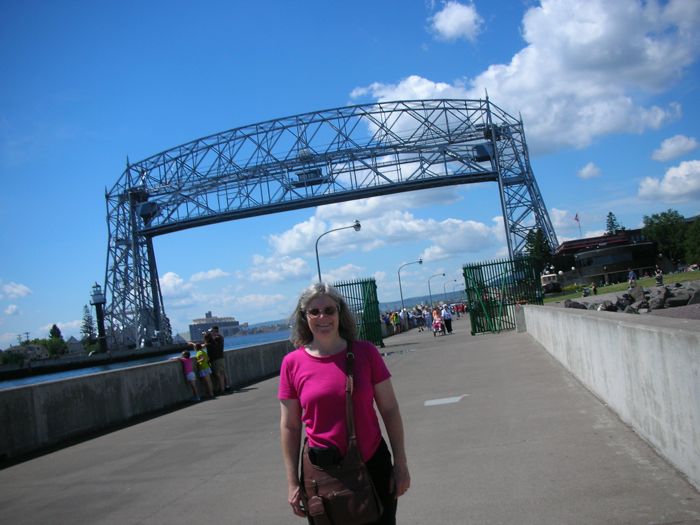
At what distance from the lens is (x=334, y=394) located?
136 inches

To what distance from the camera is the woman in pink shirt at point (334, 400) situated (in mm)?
3443

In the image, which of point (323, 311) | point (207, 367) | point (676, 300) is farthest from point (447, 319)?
point (323, 311)

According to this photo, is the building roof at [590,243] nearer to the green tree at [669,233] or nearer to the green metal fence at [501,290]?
the green tree at [669,233]

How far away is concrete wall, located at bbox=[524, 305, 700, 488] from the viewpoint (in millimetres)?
4737

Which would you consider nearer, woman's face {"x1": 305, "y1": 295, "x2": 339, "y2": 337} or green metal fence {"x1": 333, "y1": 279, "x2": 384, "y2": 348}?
woman's face {"x1": 305, "y1": 295, "x2": 339, "y2": 337}

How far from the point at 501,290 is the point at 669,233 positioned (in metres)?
102

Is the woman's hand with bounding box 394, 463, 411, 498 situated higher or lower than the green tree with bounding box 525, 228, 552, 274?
lower

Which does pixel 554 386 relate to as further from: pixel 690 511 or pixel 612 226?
pixel 612 226

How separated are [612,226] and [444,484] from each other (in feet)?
575

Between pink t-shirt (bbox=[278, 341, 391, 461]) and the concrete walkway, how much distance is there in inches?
80.1

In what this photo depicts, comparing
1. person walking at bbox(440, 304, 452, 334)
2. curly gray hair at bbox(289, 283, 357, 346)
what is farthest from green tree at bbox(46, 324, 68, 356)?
curly gray hair at bbox(289, 283, 357, 346)

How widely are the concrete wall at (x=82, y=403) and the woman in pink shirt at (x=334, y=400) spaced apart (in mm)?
8661

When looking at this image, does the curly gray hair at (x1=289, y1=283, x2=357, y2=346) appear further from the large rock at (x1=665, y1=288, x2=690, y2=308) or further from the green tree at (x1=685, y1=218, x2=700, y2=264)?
the green tree at (x1=685, y1=218, x2=700, y2=264)

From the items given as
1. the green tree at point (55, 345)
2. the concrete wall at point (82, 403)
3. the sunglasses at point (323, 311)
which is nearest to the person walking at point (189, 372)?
the concrete wall at point (82, 403)
